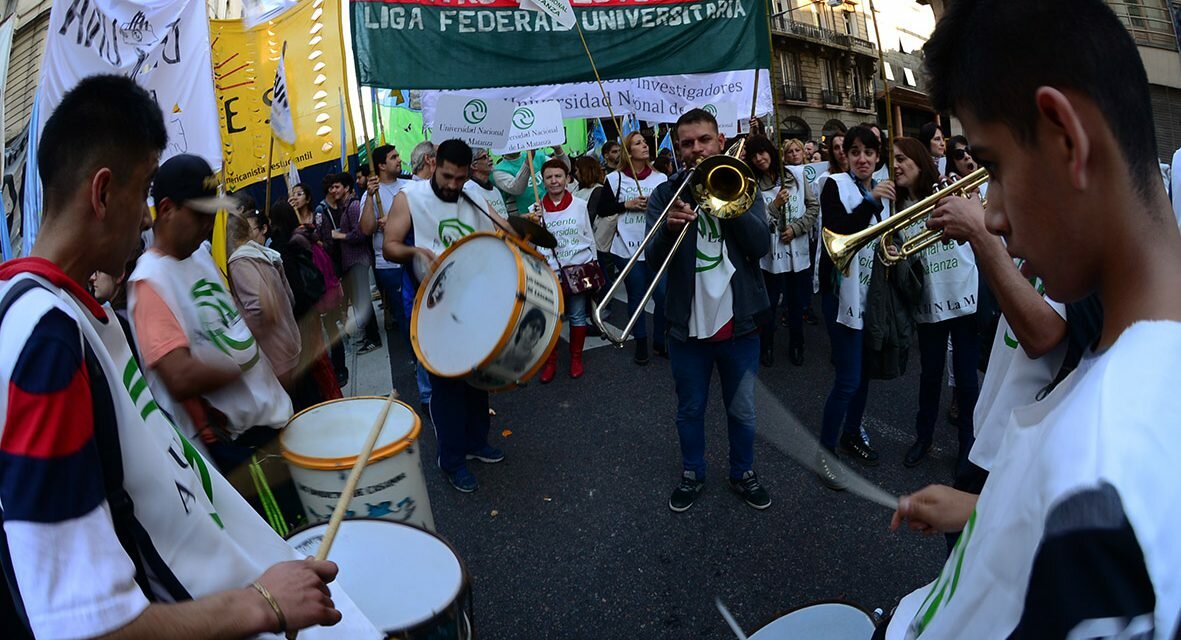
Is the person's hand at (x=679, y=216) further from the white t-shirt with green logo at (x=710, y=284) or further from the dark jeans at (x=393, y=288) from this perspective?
the dark jeans at (x=393, y=288)

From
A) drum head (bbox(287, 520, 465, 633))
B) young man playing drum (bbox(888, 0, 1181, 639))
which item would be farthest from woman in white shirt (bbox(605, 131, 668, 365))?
young man playing drum (bbox(888, 0, 1181, 639))

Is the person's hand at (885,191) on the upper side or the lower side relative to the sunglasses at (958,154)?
upper

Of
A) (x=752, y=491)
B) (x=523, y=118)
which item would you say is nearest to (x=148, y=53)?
(x=523, y=118)

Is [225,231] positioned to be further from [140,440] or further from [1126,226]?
[1126,226]

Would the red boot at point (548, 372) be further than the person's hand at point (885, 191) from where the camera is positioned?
Yes

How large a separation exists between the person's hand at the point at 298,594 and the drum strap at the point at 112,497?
15 cm

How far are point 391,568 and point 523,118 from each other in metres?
5.24

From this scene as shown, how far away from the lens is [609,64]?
5617 mm

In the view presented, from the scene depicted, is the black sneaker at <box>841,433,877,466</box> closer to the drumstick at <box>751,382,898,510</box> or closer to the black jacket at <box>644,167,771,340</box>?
the drumstick at <box>751,382,898,510</box>

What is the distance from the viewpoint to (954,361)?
403 centimetres

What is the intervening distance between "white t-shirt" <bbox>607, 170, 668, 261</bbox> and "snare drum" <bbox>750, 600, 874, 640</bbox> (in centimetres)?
518

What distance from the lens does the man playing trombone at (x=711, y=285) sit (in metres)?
3.53

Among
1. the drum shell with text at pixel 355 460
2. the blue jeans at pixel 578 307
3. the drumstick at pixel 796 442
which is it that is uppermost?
the drum shell with text at pixel 355 460

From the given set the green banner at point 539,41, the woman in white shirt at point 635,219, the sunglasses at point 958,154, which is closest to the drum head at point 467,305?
the green banner at point 539,41
